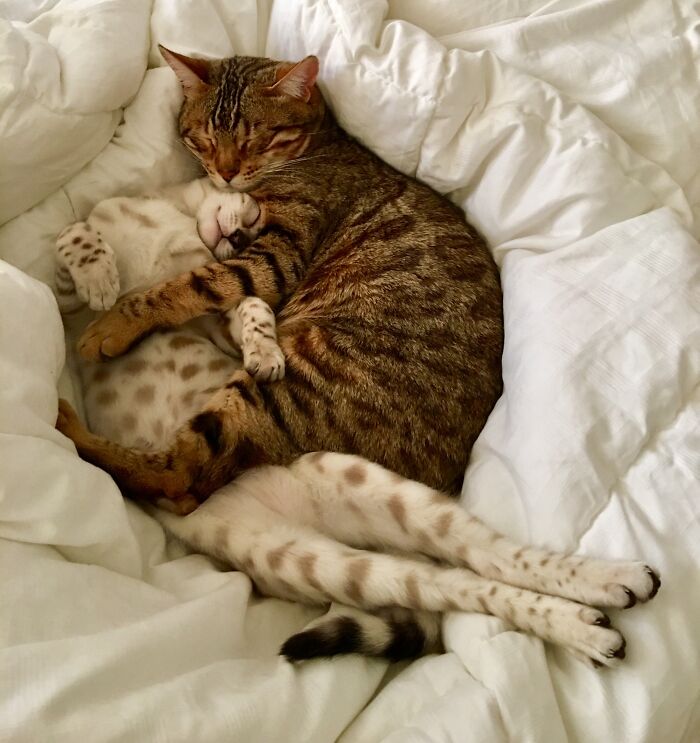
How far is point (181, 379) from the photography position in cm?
164

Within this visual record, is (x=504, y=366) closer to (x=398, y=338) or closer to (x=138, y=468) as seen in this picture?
(x=398, y=338)

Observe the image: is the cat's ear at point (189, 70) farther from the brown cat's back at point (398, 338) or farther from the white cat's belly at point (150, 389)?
the white cat's belly at point (150, 389)

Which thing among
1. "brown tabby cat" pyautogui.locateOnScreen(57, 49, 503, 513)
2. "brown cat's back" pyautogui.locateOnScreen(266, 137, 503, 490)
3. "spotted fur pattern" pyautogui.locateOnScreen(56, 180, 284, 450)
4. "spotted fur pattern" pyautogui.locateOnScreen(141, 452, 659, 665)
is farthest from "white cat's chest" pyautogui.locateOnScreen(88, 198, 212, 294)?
"spotted fur pattern" pyautogui.locateOnScreen(141, 452, 659, 665)

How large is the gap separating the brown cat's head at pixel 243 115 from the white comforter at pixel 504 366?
69 millimetres

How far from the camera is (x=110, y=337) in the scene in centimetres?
158

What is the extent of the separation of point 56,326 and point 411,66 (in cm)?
95

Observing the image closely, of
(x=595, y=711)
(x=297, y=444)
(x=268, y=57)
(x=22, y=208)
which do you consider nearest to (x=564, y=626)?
(x=595, y=711)

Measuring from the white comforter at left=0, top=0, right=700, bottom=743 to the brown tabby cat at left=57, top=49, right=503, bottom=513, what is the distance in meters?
0.08

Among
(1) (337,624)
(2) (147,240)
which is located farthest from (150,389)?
(1) (337,624)

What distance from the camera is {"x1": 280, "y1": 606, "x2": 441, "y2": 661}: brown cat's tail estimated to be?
1.21 metres

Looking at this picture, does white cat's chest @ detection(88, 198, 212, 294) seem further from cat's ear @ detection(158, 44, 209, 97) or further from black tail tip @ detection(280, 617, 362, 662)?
black tail tip @ detection(280, 617, 362, 662)

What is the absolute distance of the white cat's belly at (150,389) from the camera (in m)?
1.60

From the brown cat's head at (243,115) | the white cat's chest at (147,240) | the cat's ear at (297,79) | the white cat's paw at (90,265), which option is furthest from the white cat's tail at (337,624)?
the cat's ear at (297,79)

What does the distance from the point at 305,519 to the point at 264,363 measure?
13.0 inches
